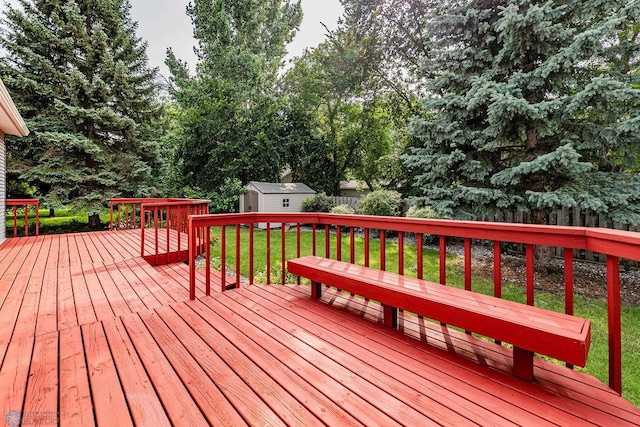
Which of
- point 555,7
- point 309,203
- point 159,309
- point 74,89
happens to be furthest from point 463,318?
point 74,89

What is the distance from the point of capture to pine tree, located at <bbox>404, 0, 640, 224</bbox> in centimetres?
473

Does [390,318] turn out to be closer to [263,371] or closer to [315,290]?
[315,290]

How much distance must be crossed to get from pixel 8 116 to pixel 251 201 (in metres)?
8.94

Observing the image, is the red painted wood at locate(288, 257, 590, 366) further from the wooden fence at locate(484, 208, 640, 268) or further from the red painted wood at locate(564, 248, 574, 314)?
the wooden fence at locate(484, 208, 640, 268)

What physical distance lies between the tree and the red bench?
13.0 metres

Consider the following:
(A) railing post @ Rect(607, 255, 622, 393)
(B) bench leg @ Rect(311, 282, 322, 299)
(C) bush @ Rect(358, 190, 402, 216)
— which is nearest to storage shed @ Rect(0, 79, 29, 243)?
(B) bench leg @ Rect(311, 282, 322, 299)

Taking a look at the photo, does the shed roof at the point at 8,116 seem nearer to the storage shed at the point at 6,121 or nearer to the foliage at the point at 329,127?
the storage shed at the point at 6,121

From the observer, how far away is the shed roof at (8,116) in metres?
4.17

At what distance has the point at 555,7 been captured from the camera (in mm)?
5266

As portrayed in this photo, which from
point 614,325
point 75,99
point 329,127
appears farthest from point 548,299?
point 329,127

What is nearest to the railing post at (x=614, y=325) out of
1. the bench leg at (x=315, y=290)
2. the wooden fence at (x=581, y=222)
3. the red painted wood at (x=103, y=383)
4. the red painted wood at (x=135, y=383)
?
the bench leg at (x=315, y=290)

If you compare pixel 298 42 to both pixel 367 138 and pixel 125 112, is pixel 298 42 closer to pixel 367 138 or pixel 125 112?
pixel 367 138

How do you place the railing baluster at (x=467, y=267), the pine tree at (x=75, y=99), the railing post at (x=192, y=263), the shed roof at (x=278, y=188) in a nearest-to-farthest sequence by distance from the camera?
the railing baluster at (x=467, y=267) → the railing post at (x=192, y=263) → the pine tree at (x=75, y=99) → the shed roof at (x=278, y=188)

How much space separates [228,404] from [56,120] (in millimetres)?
12847
